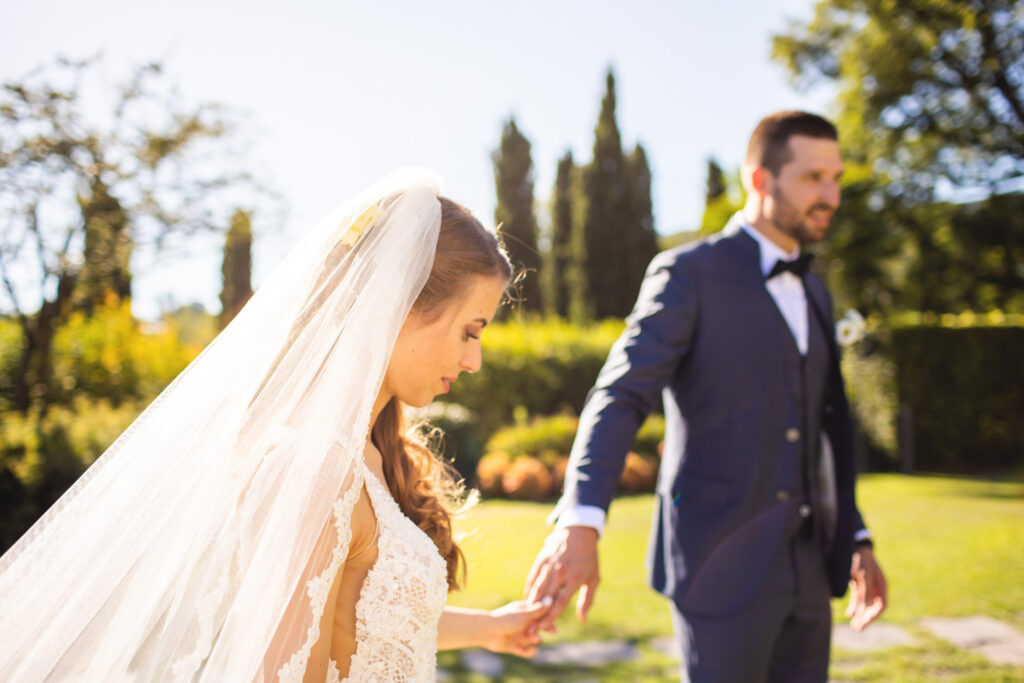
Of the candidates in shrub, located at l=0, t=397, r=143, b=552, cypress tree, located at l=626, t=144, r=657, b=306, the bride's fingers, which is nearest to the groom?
the bride's fingers

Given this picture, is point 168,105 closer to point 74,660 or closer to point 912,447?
point 74,660

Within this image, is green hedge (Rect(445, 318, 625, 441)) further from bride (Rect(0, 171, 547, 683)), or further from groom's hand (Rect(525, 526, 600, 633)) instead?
bride (Rect(0, 171, 547, 683))

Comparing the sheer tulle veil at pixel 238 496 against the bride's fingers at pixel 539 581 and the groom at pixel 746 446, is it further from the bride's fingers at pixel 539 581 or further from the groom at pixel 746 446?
the groom at pixel 746 446

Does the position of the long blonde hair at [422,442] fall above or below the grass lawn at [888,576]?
above

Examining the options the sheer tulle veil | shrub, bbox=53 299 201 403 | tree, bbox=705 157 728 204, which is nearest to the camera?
the sheer tulle veil

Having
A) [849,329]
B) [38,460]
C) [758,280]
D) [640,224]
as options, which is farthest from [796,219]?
[640,224]

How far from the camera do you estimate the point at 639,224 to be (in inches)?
1088

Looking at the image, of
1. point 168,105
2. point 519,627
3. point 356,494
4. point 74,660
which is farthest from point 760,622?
point 168,105

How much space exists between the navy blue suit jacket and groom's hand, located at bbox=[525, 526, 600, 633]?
0.18 meters

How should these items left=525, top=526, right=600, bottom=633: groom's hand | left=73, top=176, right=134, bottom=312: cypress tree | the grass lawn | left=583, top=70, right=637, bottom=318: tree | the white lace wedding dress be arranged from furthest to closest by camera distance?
left=583, top=70, right=637, bottom=318: tree → left=73, top=176, right=134, bottom=312: cypress tree → the grass lawn → left=525, top=526, right=600, bottom=633: groom's hand → the white lace wedding dress

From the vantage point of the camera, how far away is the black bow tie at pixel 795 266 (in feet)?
8.43

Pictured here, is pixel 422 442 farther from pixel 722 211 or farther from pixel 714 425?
pixel 722 211

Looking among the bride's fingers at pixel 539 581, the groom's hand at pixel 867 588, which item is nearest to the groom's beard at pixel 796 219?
the groom's hand at pixel 867 588

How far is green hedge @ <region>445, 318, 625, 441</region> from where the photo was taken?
13.8 meters
